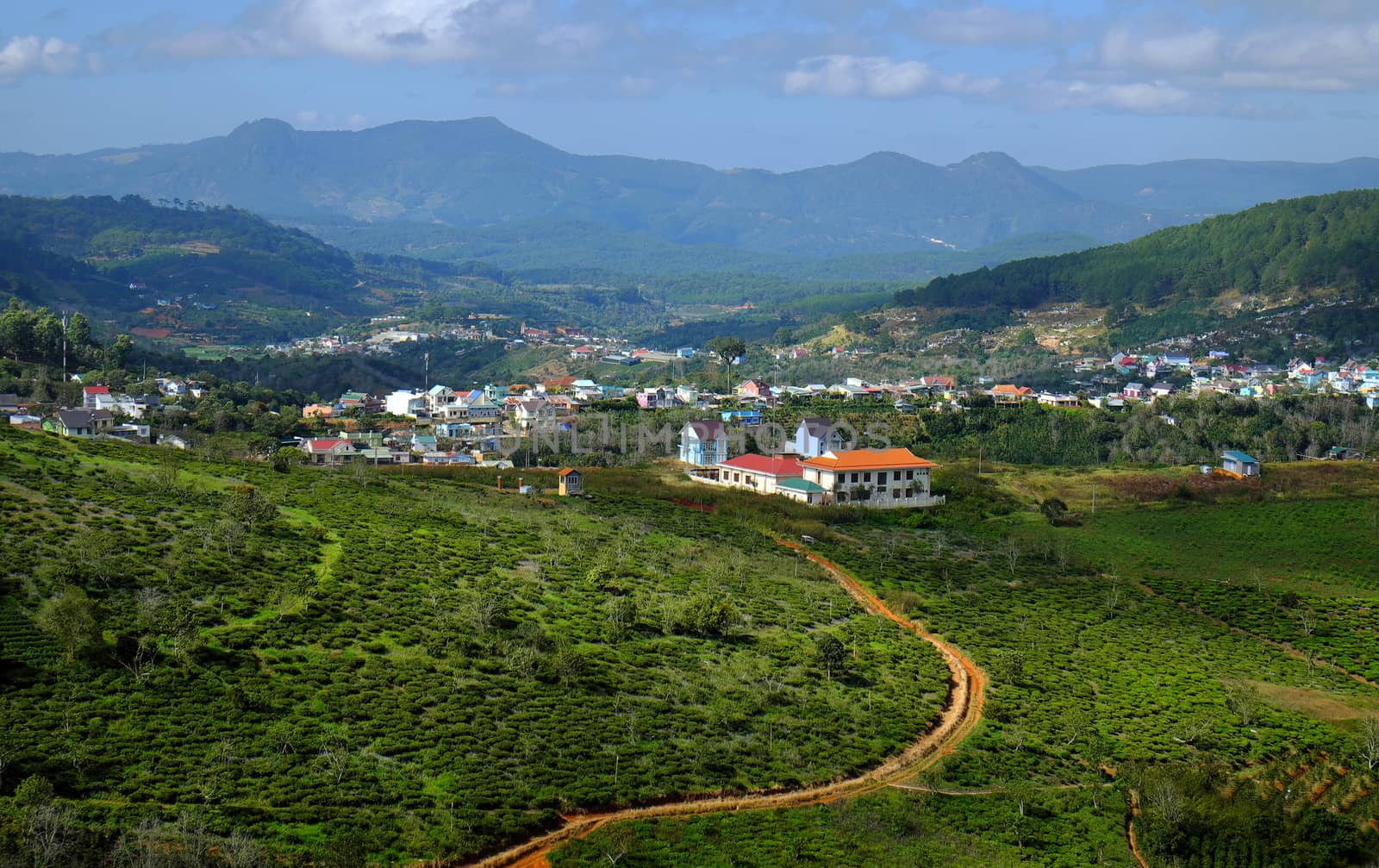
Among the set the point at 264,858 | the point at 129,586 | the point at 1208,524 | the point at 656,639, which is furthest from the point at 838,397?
the point at 264,858

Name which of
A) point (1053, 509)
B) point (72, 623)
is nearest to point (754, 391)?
point (1053, 509)

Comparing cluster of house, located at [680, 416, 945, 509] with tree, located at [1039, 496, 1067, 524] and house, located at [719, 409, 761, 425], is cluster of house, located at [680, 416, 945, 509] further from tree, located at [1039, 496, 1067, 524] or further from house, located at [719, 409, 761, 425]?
house, located at [719, 409, 761, 425]

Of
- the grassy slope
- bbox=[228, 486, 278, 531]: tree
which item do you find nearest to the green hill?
bbox=[228, 486, 278, 531]: tree

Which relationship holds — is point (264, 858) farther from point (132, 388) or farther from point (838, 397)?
point (838, 397)

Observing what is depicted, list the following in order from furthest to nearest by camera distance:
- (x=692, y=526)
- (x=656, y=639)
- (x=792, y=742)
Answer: (x=692, y=526), (x=656, y=639), (x=792, y=742)

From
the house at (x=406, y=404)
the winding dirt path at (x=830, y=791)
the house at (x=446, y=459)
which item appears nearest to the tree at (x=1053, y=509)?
the winding dirt path at (x=830, y=791)

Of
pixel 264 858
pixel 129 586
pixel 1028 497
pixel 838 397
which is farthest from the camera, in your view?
pixel 838 397
